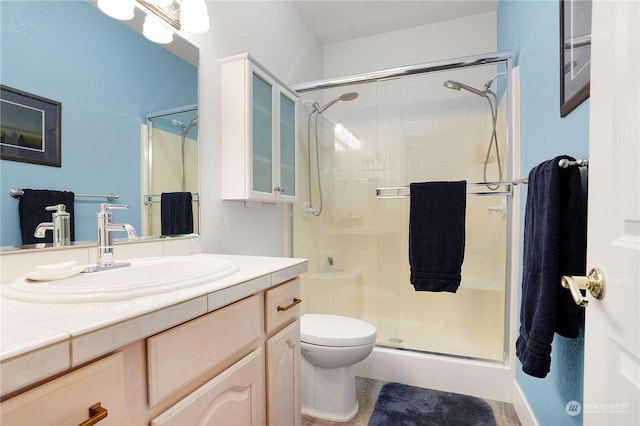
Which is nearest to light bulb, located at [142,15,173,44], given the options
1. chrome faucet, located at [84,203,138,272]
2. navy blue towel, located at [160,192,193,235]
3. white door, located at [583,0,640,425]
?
navy blue towel, located at [160,192,193,235]

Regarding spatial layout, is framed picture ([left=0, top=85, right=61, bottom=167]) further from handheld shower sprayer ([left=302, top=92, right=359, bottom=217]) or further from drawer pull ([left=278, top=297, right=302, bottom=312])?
handheld shower sprayer ([left=302, top=92, right=359, bottom=217])

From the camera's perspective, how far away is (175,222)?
132 centimetres

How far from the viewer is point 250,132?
1531mm

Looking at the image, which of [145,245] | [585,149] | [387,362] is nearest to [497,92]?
[585,149]

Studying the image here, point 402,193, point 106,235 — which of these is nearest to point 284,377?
point 106,235

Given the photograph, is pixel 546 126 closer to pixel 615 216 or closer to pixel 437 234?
pixel 437 234

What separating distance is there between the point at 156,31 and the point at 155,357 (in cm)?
121

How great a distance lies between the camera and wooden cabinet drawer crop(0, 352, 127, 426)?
16.8 inches

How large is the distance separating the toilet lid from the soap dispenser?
1.10 meters

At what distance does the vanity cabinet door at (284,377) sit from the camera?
1.04 metres

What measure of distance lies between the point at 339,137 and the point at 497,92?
109 centimetres

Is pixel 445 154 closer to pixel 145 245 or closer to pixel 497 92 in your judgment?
pixel 497 92

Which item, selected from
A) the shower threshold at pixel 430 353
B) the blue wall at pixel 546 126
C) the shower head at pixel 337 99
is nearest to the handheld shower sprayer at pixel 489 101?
the blue wall at pixel 546 126

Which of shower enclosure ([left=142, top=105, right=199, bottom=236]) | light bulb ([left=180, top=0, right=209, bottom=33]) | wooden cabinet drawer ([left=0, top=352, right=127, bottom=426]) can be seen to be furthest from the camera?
light bulb ([left=180, top=0, right=209, bottom=33])
